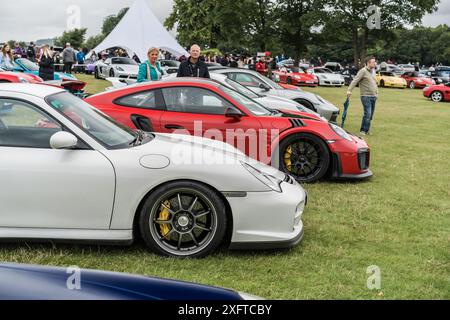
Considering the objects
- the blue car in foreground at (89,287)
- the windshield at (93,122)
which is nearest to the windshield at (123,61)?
the windshield at (93,122)

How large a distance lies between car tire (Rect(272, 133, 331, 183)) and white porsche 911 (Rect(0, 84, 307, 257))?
2519 mm

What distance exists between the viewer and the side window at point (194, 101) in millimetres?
6469

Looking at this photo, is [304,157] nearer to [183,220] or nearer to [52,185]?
[183,220]

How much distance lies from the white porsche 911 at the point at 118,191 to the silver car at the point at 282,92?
8.40 meters

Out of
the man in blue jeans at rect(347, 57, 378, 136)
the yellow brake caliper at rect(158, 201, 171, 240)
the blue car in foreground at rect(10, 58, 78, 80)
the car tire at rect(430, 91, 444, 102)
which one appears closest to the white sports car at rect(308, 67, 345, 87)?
the car tire at rect(430, 91, 444, 102)

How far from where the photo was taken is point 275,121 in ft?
21.7

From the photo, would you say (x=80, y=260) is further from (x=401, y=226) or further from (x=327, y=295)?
(x=401, y=226)

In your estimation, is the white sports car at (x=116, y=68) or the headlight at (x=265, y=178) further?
the white sports car at (x=116, y=68)

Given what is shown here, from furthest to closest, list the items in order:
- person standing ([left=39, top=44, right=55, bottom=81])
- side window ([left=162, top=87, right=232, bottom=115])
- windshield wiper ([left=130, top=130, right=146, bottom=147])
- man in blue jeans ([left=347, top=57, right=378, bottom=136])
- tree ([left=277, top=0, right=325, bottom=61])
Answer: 1. tree ([left=277, top=0, right=325, bottom=61])
2. person standing ([left=39, top=44, right=55, bottom=81])
3. man in blue jeans ([left=347, top=57, right=378, bottom=136])
4. side window ([left=162, top=87, right=232, bottom=115])
5. windshield wiper ([left=130, top=130, right=146, bottom=147])

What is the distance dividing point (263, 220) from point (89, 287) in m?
2.17

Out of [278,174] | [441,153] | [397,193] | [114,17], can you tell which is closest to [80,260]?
[278,174]

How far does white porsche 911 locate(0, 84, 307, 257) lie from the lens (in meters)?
3.86

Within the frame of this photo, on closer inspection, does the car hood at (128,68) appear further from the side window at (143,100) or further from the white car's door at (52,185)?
the white car's door at (52,185)

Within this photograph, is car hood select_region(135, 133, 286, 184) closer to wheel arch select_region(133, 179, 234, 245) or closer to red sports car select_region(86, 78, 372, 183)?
wheel arch select_region(133, 179, 234, 245)
